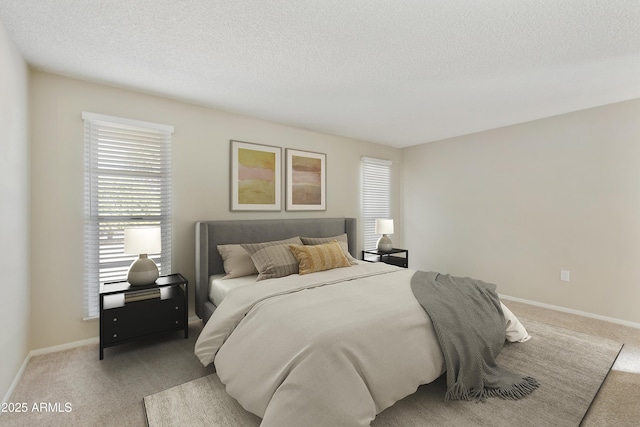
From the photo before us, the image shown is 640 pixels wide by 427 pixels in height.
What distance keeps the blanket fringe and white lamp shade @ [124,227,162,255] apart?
2.65 metres

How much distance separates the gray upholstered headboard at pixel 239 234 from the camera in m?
3.12

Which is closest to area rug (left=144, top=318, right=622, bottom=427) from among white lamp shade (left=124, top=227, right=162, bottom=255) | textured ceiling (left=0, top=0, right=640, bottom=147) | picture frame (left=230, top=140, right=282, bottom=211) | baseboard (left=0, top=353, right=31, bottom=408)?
baseboard (left=0, top=353, right=31, bottom=408)

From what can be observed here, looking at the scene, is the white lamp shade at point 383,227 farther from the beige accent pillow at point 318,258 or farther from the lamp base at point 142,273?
the lamp base at point 142,273

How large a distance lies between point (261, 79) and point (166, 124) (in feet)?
4.09

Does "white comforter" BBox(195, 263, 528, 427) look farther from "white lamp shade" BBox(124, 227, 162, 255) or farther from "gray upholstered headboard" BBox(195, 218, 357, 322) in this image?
"white lamp shade" BBox(124, 227, 162, 255)

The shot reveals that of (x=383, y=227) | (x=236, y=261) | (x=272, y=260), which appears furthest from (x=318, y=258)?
(x=383, y=227)

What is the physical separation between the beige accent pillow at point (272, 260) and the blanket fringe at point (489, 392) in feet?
5.74

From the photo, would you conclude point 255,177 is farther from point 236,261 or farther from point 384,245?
point 384,245

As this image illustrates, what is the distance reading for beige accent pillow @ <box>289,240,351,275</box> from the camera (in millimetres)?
3135

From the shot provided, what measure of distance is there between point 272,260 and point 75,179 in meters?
1.96

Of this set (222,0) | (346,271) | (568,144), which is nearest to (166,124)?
(222,0)

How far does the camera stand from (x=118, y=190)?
2.91 m

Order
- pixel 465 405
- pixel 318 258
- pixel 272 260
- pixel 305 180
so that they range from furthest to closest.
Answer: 1. pixel 305 180
2. pixel 318 258
3. pixel 272 260
4. pixel 465 405

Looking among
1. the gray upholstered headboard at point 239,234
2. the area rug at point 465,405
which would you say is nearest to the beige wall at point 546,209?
the area rug at point 465,405
